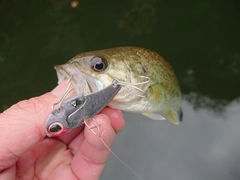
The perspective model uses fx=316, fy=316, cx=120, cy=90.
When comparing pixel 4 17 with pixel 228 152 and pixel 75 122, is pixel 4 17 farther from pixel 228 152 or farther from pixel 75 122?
pixel 75 122

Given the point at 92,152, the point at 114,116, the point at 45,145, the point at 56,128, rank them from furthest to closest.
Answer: the point at 45,145, the point at 92,152, the point at 114,116, the point at 56,128

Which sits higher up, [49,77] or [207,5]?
[207,5]

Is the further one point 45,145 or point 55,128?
point 45,145

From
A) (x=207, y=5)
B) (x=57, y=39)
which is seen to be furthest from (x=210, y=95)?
(x=57, y=39)

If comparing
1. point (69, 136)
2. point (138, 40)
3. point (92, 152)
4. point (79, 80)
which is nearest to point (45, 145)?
point (69, 136)

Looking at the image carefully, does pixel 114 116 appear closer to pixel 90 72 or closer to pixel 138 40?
pixel 90 72

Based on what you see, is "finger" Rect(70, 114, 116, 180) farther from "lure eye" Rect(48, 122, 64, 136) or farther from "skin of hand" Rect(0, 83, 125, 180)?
"lure eye" Rect(48, 122, 64, 136)

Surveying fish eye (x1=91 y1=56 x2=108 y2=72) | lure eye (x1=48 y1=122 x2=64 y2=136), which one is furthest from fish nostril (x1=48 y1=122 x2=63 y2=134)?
fish eye (x1=91 y1=56 x2=108 y2=72)
